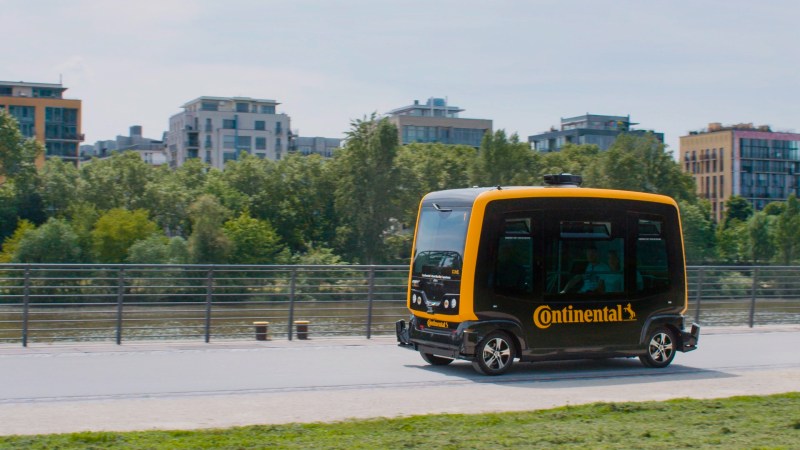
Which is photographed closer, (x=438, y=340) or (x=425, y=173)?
(x=438, y=340)

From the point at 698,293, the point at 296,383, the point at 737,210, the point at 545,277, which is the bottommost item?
the point at 296,383

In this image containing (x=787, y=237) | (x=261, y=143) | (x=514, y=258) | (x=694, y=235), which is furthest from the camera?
(x=261, y=143)

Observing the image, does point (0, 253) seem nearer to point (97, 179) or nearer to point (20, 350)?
point (97, 179)

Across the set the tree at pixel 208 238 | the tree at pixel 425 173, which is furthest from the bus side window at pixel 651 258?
the tree at pixel 425 173

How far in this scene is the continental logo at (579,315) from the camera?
45.6ft

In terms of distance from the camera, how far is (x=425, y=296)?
14.4 m

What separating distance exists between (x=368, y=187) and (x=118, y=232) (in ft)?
67.6

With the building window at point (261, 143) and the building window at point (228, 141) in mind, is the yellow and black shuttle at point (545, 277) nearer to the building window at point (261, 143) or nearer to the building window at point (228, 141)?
the building window at point (228, 141)

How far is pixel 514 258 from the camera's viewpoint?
1367cm

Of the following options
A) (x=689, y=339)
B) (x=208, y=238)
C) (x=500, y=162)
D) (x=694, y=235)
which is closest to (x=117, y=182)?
(x=208, y=238)

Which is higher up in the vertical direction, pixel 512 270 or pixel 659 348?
pixel 512 270

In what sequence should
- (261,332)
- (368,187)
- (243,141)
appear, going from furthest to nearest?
(243,141) < (368,187) < (261,332)

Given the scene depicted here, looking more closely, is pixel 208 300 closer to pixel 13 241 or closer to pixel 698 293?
pixel 698 293

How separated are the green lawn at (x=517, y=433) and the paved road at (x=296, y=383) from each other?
718 mm
